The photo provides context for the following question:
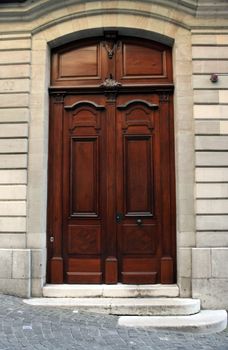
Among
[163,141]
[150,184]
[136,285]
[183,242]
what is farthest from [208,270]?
[163,141]

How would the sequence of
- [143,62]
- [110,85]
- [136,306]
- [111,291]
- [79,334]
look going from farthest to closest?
[143,62] → [110,85] → [111,291] → [136,306] → [79,334]

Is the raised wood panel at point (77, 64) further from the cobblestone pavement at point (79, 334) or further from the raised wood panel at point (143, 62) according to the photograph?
the cobblestone pavement at point (79, 334)

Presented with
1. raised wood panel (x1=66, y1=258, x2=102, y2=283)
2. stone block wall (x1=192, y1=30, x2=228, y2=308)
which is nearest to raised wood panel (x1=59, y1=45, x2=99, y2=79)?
stone block wall (x1=192, y1=30, x2=228, y2=308)

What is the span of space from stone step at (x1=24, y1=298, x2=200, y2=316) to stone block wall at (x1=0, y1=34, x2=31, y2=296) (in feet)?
1.91

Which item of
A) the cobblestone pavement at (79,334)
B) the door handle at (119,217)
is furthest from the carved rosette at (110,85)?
the cobblestone pavement at (79,334)

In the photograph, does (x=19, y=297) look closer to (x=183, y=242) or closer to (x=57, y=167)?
(x=57, y=167)

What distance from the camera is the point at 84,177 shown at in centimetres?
735

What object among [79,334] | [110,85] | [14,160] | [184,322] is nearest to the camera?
[79,334]

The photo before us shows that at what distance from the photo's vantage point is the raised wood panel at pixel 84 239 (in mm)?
7254

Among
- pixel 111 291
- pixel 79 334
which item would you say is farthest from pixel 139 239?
pixel 79 334

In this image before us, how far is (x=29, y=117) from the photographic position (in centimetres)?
724

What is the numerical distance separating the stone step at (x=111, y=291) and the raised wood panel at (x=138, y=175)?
1.20 metres

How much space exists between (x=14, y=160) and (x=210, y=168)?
10.3 ft

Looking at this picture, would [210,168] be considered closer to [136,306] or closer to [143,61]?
[143,61]
